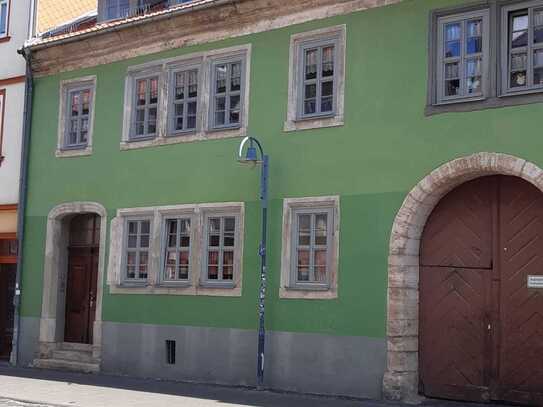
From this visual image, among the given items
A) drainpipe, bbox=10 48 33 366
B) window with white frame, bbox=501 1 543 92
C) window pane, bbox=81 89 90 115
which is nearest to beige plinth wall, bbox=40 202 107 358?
drainpipe, bbox=10 48 33 366

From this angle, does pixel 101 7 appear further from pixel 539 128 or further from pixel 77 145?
pixel 539 128

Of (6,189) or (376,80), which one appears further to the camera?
(6,189)

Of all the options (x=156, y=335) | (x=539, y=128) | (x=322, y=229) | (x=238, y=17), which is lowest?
(x=156, y=335)

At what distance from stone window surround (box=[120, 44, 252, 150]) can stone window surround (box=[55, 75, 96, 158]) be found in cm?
99

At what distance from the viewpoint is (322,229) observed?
1542 cm

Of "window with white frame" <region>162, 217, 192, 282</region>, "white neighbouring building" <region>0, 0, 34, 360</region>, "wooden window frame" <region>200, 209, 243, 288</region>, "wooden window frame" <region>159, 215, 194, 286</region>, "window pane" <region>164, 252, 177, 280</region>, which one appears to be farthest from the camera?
"white neighbouring building" <region>0, 0, 34, 360</region>

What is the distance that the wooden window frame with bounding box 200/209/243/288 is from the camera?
1648 centimetres

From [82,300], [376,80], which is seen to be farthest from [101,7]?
[376,80]

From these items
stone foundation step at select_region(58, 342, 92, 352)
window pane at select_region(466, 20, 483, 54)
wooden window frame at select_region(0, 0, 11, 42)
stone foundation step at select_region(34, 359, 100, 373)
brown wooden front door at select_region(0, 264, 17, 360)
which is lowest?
stone foundation step at select_region(34, 359, 100, 373)

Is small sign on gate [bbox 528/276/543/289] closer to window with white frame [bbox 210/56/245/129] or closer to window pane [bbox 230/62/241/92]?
window with white frame [bbox 210/56/245/129]

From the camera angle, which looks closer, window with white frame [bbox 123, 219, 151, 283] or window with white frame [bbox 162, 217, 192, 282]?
window with white frame [bbox 162, 217, 192, 282]

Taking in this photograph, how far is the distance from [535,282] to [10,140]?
12.3m

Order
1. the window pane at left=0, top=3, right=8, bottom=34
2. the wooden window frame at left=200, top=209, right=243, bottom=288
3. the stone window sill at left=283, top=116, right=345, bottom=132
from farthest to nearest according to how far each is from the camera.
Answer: the window pane at left=0, top=3, right=8, bottom=34 < the wooden window frame at left=200, top=209, right=243, bottom=288 < the stone window sill at left=283, top=116, right=345, bottom=132

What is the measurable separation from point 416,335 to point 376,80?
13.2 feet
